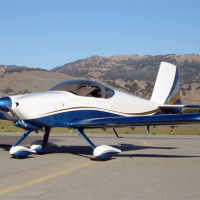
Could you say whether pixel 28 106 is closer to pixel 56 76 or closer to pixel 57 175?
pixel 57 175

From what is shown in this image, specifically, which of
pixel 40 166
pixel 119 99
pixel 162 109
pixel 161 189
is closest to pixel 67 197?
pixel 161 189

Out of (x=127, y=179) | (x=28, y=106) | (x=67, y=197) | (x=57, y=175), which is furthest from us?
(x=28, y=106)

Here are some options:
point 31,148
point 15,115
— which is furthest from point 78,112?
point 31,148

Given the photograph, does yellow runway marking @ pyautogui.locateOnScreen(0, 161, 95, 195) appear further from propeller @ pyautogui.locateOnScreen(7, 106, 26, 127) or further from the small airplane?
propeller @ pyautogui.locateOnScreen(7, 106, 26, 127)

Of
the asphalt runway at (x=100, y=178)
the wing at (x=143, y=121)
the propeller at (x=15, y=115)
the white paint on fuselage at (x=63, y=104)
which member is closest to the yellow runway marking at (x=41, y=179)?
the asphalt runway at (x=100, y=178)

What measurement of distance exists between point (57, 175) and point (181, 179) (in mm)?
2430

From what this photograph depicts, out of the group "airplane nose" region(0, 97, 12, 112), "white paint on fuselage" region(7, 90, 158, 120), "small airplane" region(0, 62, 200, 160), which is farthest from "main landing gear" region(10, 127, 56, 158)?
"airplane nose" region(0, 97, 12, 112)

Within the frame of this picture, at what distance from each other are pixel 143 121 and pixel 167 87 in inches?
199

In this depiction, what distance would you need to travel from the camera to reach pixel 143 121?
32.0ft

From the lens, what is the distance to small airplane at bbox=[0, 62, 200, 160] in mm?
9859

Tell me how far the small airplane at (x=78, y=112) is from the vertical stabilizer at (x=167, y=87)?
194 cm

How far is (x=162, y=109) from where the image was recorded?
44.0ft

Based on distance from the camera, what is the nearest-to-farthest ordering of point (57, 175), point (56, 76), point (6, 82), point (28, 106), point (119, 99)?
point (57, 175)
point (28, 106)
point (119, 99)
point (6, 82)
point (56, 76)

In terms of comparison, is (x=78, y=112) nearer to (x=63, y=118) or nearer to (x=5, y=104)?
(x=63, y=118)
